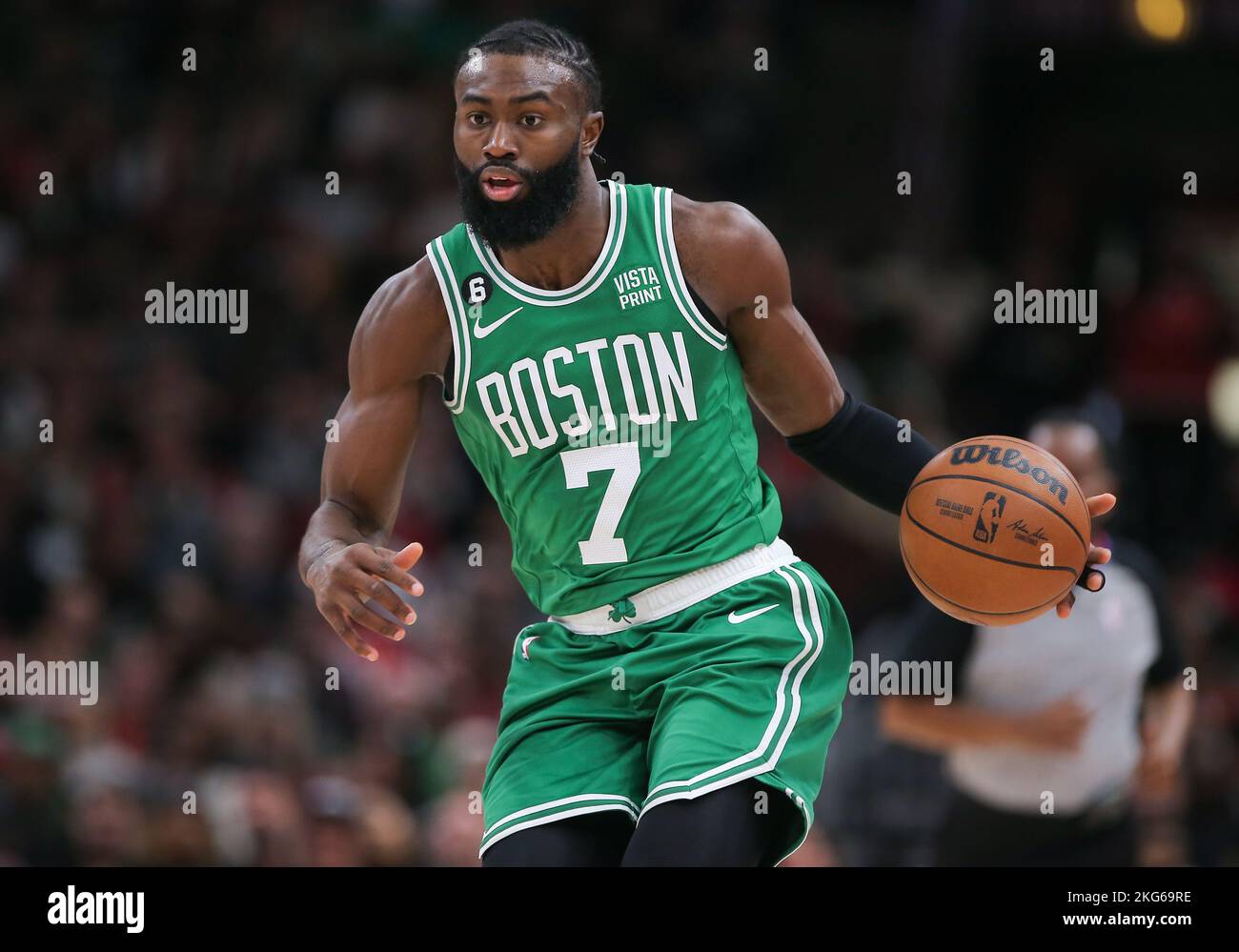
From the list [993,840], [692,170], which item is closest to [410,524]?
[692,170]

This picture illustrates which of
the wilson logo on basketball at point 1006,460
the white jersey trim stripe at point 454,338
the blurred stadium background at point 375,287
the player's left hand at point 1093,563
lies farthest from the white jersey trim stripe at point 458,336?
the blurred stadium background at point 375,287

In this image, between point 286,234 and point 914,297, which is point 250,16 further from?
point 914,297

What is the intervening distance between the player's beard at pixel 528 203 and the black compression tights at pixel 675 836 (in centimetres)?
140

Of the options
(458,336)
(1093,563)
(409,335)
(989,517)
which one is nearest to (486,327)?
(458,336)

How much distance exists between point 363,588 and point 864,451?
140 centimetres

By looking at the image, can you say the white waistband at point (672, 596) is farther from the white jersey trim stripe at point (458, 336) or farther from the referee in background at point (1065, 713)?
the referee in background at point (1065, 713)

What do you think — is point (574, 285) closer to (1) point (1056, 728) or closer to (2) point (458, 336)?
(2) point (458, 336)

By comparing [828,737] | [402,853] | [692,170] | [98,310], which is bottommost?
[402,853]

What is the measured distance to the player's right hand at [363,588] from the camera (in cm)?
407

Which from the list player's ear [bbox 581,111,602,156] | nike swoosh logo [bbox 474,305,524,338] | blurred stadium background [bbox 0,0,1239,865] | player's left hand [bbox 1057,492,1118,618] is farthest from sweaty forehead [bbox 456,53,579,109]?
blurred stadium background [bbox 0,0,1239,865]

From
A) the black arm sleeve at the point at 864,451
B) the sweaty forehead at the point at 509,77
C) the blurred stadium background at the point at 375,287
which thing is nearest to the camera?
the sweaty forehead at the point at 509,77

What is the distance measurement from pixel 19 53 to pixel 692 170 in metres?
4.27

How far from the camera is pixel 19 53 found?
1164 cm

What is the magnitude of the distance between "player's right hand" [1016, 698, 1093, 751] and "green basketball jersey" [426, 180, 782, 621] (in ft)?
7.91
